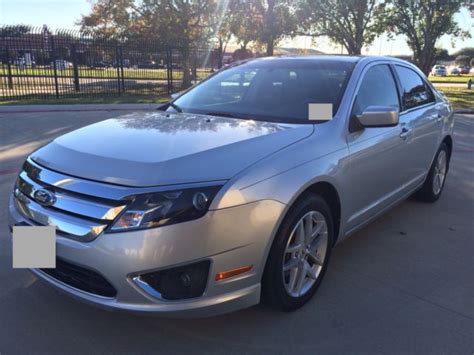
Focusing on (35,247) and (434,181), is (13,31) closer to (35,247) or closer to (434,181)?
(434,181)

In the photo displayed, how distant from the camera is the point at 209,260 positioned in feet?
7.55

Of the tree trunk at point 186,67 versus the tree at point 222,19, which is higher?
the tree at point 222,19

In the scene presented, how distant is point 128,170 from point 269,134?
0.98 m

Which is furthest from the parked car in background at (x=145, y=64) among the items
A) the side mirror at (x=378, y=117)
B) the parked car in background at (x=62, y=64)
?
the side mirror at (x=378, y=117)

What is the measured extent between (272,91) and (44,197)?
2052mm

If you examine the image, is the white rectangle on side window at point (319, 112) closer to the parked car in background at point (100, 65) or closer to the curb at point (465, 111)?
the parked car in background at point (100, 65)

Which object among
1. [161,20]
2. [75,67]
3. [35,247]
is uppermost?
[161,20]

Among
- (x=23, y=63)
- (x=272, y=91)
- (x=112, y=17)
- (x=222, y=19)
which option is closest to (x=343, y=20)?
(x=222, y=19)

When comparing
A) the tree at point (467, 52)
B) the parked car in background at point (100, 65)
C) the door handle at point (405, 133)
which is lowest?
the door handle at point (405, 133)

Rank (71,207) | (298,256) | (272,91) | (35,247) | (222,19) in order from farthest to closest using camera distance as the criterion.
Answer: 1. (222,19)
2. (272,91)
3. (298,256)
4. (35,247)
5. (71,207)

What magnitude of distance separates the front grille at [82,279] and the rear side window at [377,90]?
2.21 m

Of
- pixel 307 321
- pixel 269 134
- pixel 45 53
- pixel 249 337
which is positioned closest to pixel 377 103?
pixel 269 134

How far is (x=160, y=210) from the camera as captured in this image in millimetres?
2227

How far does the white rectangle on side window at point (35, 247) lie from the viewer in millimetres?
2412
